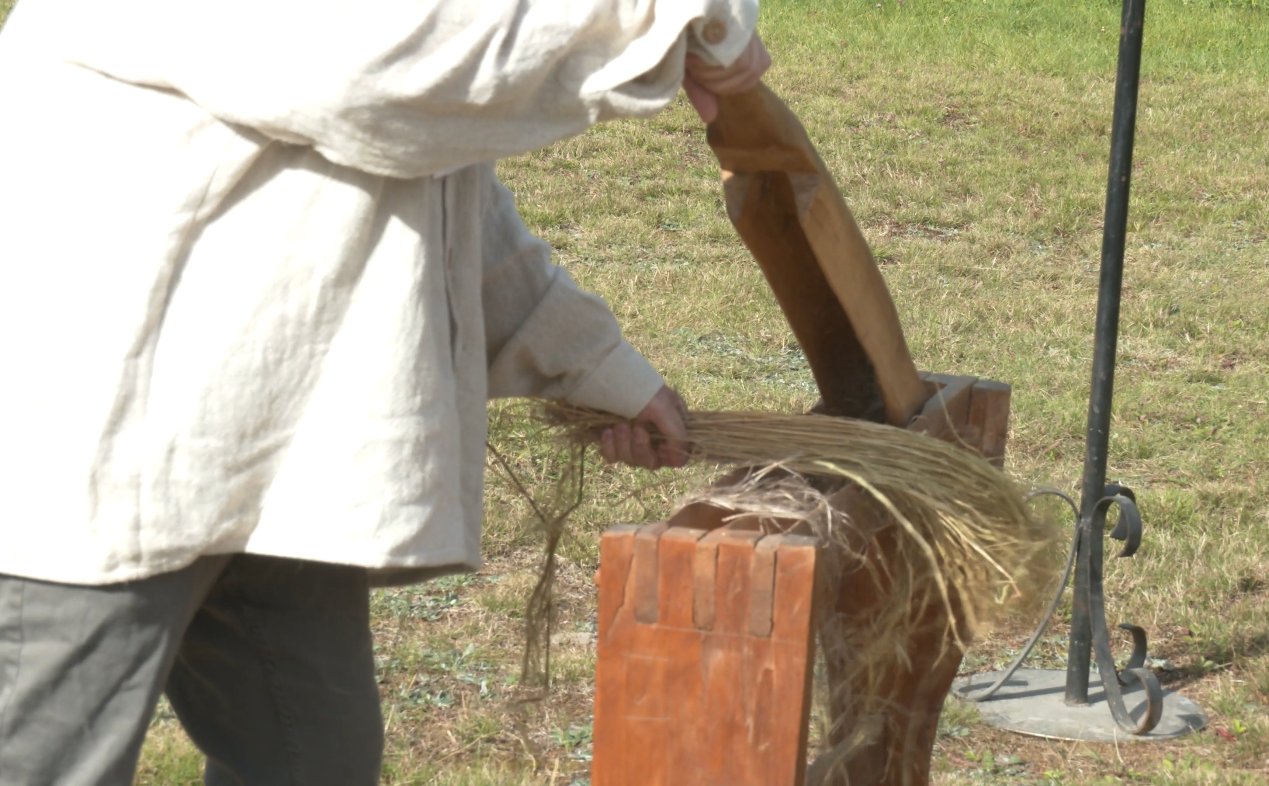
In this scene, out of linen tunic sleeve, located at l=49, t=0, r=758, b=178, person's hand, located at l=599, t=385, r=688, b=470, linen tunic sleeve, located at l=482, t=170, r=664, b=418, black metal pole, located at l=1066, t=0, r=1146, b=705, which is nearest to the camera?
linen tunic sleeve, located at l=49, t=0, r=758, b=178

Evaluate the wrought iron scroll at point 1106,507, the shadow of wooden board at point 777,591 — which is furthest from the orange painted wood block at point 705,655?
the wrought iron scroll at point 1106,507

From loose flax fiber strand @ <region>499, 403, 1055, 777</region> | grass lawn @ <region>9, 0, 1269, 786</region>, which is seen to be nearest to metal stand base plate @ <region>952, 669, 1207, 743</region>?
grass lawn @ <region>9, 0, 1269, 786</region>

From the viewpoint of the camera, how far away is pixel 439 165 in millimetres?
1317

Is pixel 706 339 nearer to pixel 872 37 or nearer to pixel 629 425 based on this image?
pixel 629 425

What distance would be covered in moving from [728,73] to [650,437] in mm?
549

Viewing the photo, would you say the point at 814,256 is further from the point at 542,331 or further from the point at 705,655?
the point at 705,655

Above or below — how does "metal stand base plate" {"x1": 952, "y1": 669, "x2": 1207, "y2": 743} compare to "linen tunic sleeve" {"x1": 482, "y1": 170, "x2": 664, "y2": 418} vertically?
below

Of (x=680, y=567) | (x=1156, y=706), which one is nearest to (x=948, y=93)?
(x=1156, y=706)

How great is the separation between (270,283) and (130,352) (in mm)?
142

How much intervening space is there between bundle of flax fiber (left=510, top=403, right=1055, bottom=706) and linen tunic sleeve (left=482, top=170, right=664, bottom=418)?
0.10 meters

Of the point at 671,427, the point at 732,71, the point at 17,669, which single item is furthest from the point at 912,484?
the point at 17,669

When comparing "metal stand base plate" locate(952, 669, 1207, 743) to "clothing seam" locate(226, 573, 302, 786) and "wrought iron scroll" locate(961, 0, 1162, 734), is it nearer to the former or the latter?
"wrought iron scroll" locate(961, 0, 1162, 734)

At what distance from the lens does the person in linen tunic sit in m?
1.27

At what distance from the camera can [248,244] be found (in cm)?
130
